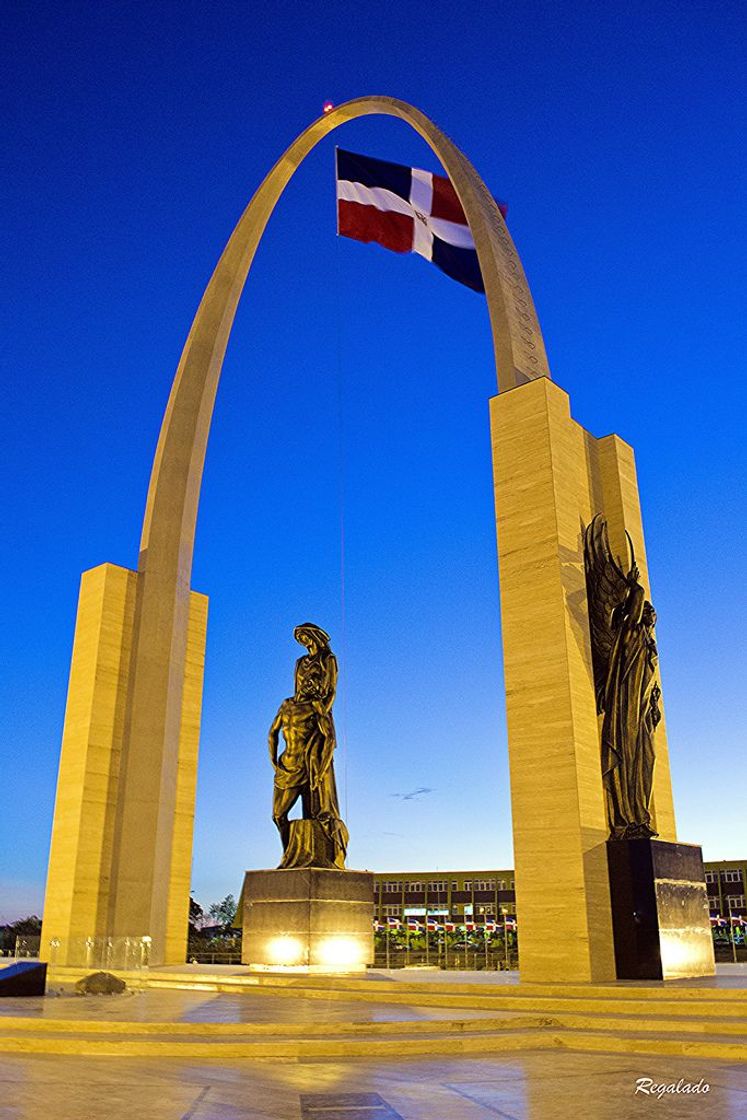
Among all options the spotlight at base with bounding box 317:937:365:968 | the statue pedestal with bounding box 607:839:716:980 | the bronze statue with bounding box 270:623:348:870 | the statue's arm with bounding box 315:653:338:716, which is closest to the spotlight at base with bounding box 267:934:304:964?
the spotlight at base with bounding box 317:937:365:968

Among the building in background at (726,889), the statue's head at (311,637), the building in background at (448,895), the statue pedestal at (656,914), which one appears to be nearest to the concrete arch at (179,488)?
the statue's head at (311,637)

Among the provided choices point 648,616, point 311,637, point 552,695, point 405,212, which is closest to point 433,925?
point 311,637

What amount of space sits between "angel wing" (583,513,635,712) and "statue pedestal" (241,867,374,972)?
4.72m

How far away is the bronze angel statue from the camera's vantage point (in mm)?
11586

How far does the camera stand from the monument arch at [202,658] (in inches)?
437

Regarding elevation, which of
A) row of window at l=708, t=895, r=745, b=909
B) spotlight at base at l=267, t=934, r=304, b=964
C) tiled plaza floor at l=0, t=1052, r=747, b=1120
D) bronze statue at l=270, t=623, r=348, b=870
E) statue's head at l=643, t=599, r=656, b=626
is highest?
statue's head at l=643, t=599, r=656, b=626

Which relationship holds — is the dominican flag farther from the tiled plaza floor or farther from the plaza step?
the tiled plaza floor

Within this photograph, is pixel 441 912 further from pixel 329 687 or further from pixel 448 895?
pixel 329 687

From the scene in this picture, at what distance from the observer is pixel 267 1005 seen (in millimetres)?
8719

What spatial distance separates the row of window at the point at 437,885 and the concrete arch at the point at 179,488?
61061 millimetres

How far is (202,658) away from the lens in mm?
20125

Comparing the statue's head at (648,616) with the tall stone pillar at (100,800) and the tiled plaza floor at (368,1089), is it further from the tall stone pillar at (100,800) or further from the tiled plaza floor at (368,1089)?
the tall stone pillar at (100,800)

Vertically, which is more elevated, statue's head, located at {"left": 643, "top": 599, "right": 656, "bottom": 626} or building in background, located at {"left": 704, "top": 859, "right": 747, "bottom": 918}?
statue's head, located at {"left": 643, "top": 599, "right": 656, "bottom": 626}

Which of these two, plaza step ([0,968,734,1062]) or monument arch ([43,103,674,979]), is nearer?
plaza step ([0,968,734,1062])
